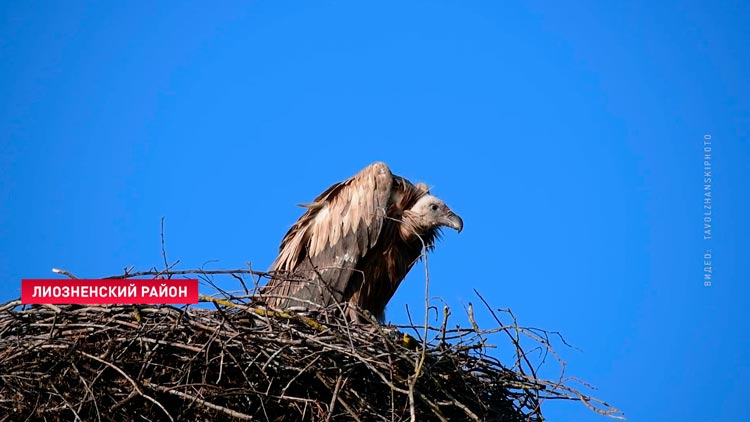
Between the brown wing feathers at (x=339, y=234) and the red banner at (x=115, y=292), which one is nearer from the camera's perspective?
the red banner at (x=115, y=292)

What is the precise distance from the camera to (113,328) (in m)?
5.98

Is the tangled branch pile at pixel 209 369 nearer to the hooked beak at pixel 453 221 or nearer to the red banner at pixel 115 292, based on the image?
the red banner at pixel 115 292

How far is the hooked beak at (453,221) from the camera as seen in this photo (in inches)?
342

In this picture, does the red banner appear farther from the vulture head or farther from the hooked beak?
the hooked beak

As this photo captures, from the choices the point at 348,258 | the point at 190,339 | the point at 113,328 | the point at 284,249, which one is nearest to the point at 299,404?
the point at 190,339

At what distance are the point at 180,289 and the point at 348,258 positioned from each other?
7.81ft

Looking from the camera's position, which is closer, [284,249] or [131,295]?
[131,295]

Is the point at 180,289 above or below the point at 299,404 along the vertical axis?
above

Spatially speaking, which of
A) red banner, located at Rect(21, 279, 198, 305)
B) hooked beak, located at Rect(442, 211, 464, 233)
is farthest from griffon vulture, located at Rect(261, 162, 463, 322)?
red banner, located at Rect(21, 279, 198, 305)

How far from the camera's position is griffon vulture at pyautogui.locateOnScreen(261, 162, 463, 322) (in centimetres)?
848

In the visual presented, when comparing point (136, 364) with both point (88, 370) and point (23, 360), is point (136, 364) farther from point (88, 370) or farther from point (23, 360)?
point (23, 360)

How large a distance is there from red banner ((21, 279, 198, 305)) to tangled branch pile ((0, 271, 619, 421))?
0.09 metres

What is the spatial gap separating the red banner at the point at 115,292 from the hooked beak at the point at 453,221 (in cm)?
290

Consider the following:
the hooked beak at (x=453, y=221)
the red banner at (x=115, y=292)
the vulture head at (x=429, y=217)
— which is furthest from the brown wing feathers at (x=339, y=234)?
the red banner at (x=115, y=292)
